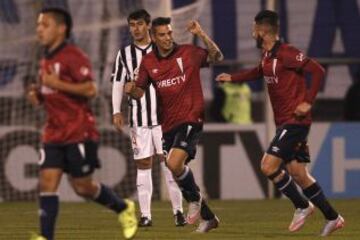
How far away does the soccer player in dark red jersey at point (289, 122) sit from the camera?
1184 centimetres

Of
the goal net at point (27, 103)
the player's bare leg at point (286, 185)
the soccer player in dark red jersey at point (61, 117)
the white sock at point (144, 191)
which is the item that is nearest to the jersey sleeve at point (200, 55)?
the player's bare leg at point (286, 185)

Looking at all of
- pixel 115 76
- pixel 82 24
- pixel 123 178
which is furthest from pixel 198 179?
pixel 115 76

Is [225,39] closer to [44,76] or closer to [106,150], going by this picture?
[106,150]

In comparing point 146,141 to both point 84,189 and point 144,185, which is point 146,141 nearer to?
point 144,185

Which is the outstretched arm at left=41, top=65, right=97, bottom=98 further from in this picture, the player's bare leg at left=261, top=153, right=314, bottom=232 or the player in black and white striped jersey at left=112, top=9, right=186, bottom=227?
the player in black and white striped jersey at left=112, top=9, right=186, bottom=227

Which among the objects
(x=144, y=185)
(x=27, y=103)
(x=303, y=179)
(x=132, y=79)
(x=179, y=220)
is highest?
(x=132, y=79)

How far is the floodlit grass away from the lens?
1178 centimetres

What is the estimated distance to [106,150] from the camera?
1906 cm

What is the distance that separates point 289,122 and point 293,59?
55 centimetres

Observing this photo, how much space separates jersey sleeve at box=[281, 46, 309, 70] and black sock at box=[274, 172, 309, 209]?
38.9 inches

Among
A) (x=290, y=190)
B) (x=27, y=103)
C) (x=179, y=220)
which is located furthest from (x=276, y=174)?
(x=27, y=103)

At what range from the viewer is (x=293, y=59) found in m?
11.9

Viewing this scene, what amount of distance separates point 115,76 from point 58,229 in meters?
1.69

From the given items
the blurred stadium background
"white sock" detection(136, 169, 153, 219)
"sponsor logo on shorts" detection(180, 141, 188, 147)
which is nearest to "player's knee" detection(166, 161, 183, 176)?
"sponsor logo on shorts" detection(180, 141, 188, 147)
